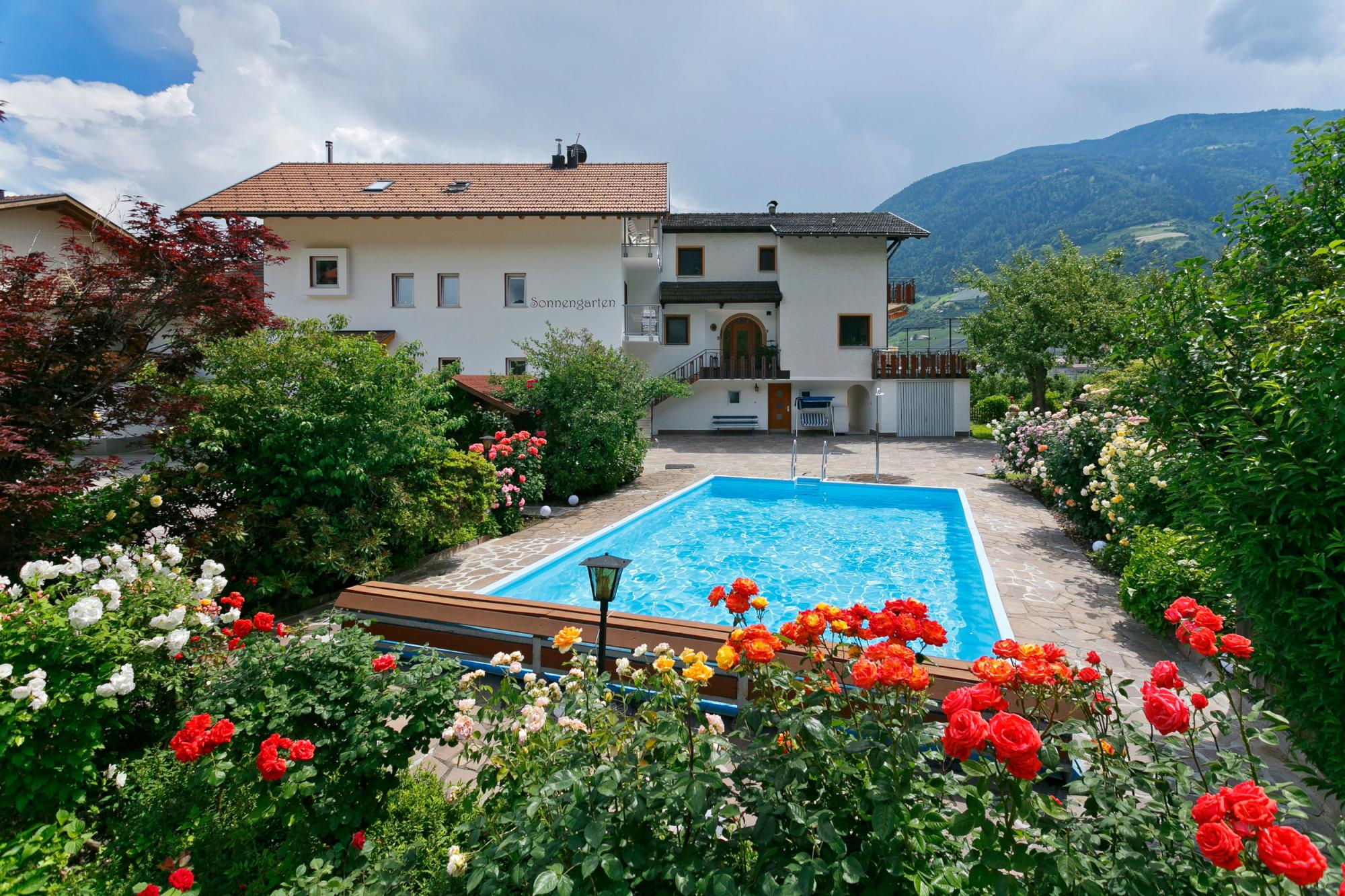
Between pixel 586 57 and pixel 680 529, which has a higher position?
pixel 586 57

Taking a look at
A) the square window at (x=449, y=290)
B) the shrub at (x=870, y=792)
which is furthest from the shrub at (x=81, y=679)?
the square window at (x=449, y=290)

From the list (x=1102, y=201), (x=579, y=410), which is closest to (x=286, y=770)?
(x=579, y=410)

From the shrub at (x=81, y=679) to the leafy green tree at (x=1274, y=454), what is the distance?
16.5 feet

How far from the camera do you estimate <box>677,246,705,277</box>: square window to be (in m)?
25.7

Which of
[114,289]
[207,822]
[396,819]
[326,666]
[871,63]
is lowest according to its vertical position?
[396,819]

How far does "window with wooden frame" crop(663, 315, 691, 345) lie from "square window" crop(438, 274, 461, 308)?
8.49m

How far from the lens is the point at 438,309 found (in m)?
20.2

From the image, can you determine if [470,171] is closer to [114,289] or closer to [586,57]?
[586,57]

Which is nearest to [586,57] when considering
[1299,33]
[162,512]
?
[162,512]

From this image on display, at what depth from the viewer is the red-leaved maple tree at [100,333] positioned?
423 cm

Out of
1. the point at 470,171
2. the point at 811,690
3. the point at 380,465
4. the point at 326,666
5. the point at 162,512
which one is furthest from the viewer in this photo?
the point at 470,171

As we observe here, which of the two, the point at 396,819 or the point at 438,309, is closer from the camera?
the point at 396,819

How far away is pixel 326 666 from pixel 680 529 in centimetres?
815

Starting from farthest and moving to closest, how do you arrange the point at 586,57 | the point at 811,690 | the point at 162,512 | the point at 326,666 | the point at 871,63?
1. the point at 871,63
2. the point at 586,57
3. the point at 162,512
4. the point at 326,666
5. the point at 811,690
